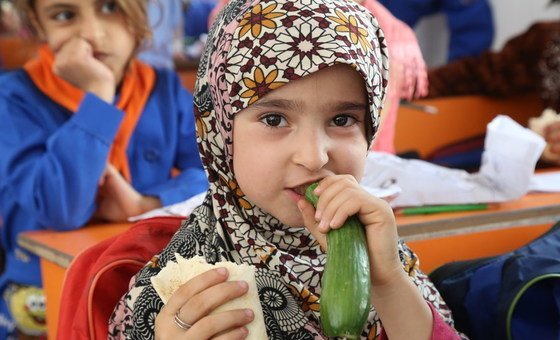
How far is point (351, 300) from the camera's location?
2.88 feet

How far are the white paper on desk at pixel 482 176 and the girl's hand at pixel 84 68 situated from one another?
674mm

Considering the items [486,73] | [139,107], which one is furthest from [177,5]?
[139,107]

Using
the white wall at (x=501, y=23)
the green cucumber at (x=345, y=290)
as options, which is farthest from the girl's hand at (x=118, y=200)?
the white wall at (x=501, y=23)

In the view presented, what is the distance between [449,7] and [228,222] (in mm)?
3987

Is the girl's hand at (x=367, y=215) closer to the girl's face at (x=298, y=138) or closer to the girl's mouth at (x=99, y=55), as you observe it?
the girl's face at (x=298, y=138)

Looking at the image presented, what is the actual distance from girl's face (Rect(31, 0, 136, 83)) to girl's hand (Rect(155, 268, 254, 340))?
1.17 m

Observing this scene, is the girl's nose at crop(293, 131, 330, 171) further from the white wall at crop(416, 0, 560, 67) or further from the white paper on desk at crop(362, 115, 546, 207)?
the white wall at crop(416, 0, 560, 67)

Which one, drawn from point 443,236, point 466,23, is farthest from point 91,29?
point 466,23

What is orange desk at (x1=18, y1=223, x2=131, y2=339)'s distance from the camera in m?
1.58

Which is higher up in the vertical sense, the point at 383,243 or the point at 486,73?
the point at 383,243

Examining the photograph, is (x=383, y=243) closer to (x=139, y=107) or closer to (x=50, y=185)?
(x=50, y=185)

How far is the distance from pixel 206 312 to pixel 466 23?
4.11 meters

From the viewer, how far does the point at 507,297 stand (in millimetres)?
1228

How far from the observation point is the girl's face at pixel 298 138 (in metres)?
1.08
